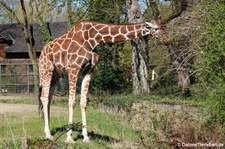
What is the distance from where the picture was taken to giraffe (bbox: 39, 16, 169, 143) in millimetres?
10562

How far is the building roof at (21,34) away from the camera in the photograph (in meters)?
44.1

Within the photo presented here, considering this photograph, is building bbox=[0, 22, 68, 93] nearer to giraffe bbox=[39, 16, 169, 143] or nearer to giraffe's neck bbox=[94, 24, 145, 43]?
giraffe bbox=[39, 16, 169, 143]

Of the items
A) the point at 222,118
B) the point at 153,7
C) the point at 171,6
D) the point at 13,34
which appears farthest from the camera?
the point at 13,34

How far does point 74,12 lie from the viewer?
106 ft

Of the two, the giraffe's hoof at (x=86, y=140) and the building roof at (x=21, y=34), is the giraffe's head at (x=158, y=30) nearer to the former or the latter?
the giraffe's hoof at (x=86, y=140)

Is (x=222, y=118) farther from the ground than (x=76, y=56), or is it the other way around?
(x=76, y=56)

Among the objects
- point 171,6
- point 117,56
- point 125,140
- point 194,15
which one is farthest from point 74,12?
point 125,140

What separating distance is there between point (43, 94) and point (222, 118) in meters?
4.61

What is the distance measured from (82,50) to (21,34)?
36.9 m

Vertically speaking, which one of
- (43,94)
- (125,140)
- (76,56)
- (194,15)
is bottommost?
(125,140)

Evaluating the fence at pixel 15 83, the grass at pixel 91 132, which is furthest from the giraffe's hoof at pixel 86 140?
the fence at pixel 15 83

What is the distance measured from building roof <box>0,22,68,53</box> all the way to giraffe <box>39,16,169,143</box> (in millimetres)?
32904

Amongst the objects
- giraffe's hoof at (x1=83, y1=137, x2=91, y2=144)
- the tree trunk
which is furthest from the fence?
giraffe's hoof at (x1=83, y1=137, x2=91, y2=144)

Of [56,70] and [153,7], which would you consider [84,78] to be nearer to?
[56,70]
